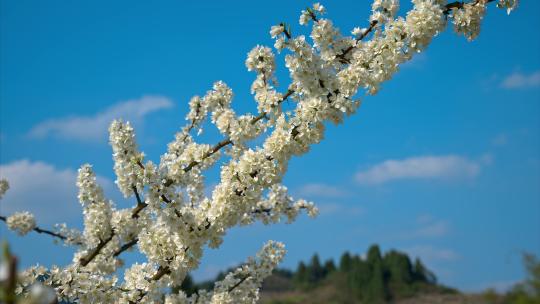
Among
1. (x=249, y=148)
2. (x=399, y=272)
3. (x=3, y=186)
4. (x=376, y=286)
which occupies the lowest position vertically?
(x=249, y=148)

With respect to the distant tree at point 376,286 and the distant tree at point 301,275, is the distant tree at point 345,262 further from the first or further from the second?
the distant tree at point 301,275

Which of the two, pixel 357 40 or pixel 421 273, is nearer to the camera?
pixel 357 40

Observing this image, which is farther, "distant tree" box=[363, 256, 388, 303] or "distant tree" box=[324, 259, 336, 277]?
"distant tree" box=[324, 259, 336, 277]

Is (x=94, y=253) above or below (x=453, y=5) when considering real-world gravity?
below

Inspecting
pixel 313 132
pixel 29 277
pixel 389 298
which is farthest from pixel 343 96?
pixel 389 298

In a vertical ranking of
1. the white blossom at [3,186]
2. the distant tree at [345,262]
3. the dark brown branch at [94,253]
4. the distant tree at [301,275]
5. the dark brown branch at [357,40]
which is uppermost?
the distant tree at [301,275]

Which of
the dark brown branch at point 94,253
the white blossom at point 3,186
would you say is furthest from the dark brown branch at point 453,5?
the white blossom at point 3,186

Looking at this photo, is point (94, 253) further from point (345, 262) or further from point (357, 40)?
point (345, 262)

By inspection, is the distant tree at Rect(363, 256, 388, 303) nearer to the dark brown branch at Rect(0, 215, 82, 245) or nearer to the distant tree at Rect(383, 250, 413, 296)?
the distant tree at Rect(383, 250, 413, 296)

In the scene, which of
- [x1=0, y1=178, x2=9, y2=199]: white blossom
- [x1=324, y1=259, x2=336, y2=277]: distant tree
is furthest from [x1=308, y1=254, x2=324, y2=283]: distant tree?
[x1=0, y1=178, x2=9, y2=199]: white blossom

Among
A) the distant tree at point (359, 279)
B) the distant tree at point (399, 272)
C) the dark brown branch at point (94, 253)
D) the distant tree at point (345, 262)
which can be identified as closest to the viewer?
the dark brown branch at point (94, 253)

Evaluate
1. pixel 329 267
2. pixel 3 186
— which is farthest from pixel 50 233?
pixel 329 267

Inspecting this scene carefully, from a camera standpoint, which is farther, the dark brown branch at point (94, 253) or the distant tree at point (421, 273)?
the distant tree at point (421, 273)

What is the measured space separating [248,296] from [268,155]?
2830mm
